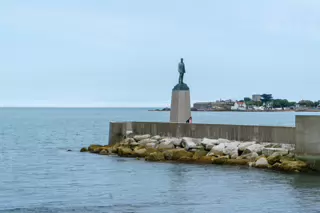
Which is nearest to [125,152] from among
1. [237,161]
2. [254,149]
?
[237,161]

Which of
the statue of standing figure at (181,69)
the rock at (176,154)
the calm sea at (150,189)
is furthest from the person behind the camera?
the statue of standing figure at (181,69)

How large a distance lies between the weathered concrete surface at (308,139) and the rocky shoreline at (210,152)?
28cm

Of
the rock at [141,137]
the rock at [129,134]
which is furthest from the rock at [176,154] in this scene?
the rock at [129,134]

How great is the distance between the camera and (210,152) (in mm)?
23391

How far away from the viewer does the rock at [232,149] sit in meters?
22.6

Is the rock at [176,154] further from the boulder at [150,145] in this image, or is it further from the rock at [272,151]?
the rock at [272,151]

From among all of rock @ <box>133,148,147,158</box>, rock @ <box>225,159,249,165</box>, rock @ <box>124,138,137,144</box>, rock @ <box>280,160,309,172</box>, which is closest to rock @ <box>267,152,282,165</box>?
rock @ <box>280,160,309,172</box>

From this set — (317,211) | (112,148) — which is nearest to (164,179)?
(317,211)

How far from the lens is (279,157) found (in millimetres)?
21219

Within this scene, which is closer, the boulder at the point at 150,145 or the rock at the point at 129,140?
the boulder at the point at 150,145

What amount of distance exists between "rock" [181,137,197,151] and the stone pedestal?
308 cm

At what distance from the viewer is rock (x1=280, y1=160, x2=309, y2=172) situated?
20125 millimetres

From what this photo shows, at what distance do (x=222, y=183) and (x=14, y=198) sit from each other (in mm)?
5799

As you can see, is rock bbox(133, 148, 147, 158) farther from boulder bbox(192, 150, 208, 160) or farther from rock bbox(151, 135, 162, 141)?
boulder bbox(192, 150, 208, 160)
